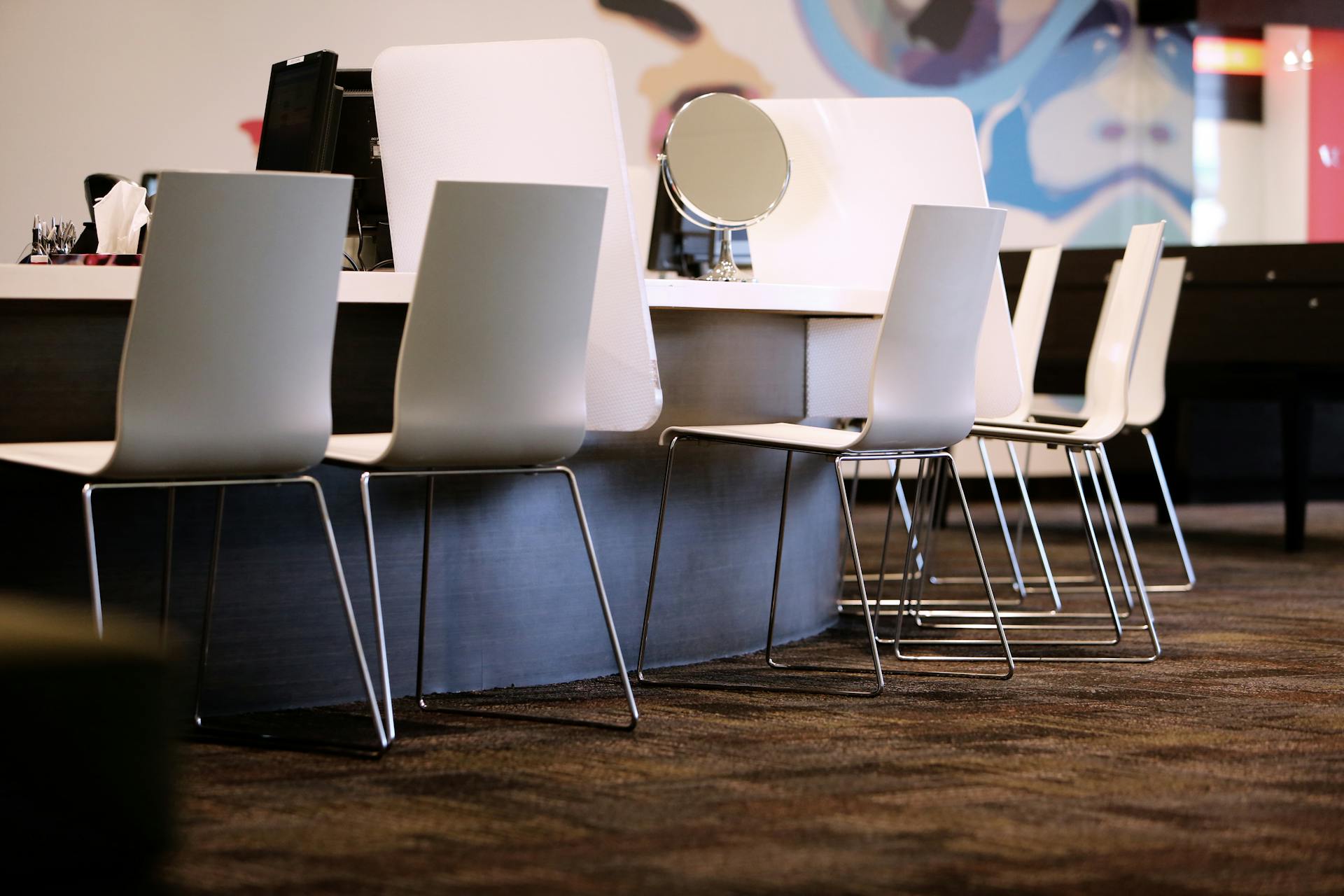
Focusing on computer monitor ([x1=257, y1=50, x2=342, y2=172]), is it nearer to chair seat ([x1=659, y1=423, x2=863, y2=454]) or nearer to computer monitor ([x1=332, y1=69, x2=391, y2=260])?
computer monitor ([x1=332, y1=69, x2=391, y2=260])

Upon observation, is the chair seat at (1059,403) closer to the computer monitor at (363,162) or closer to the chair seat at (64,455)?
the computer monitor at (363,162)

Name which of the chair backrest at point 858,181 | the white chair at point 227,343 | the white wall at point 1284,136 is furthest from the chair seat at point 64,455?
the white wall at point 1284,136

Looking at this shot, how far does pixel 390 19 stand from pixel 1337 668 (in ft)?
15.6

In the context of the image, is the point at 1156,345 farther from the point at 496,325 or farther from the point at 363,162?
the point at 496,325

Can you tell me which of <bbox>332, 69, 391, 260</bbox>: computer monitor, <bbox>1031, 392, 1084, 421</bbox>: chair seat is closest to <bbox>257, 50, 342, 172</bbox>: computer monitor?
<bbox>332, 69, 391, 260</bbox>: computer monitor

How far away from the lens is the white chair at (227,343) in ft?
7.25

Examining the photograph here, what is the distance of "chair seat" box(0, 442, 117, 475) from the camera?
7.33ft

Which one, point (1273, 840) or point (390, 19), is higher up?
point (390, 19)

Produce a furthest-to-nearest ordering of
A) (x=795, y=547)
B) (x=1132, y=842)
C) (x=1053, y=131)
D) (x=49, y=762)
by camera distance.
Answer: (x=1053, y=131)
(x=795, y=547)
(x=1132, y=842)
(x=49, y=762)

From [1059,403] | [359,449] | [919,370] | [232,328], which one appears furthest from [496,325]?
[1059,403]

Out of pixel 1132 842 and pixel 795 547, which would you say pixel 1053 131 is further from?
pixel 1132 842

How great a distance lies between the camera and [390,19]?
21.6ft

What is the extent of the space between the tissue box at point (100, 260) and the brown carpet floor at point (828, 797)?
841 millimetres

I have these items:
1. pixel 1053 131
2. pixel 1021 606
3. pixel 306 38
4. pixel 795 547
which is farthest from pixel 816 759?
pixel 1053 131
